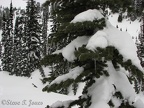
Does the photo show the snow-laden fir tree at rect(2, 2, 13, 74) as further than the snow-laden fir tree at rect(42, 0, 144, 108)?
Yes

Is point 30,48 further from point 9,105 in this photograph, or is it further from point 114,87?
point 114,87

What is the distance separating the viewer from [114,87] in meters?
5.74

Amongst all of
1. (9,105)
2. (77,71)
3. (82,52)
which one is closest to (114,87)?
(77,71)

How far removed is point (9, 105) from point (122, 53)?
1409 cm

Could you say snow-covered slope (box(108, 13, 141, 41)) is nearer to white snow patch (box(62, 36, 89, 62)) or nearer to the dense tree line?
the dense tree line

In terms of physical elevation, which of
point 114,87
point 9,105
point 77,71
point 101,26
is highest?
point 101,26

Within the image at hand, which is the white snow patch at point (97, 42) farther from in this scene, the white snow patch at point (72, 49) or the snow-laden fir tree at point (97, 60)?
the white snow patch at point (72, 49)

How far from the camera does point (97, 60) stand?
5426 mm

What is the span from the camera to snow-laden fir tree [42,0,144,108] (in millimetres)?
5105

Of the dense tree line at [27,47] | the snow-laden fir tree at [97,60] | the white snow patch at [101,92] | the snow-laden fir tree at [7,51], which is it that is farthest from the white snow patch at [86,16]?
the snow-laden fir tree at [7,51]

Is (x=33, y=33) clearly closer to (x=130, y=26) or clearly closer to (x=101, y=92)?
(x=101, y=92)

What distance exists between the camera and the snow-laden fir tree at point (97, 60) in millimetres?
5105

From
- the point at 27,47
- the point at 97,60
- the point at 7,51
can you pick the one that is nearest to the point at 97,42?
the point at 97,60

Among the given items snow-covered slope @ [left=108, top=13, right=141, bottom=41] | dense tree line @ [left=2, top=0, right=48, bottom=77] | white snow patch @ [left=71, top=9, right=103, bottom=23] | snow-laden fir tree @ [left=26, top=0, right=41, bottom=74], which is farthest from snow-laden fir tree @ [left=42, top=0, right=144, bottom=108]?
snow-covered slope @ [left=108, top=13, right=141, bottom=41]
